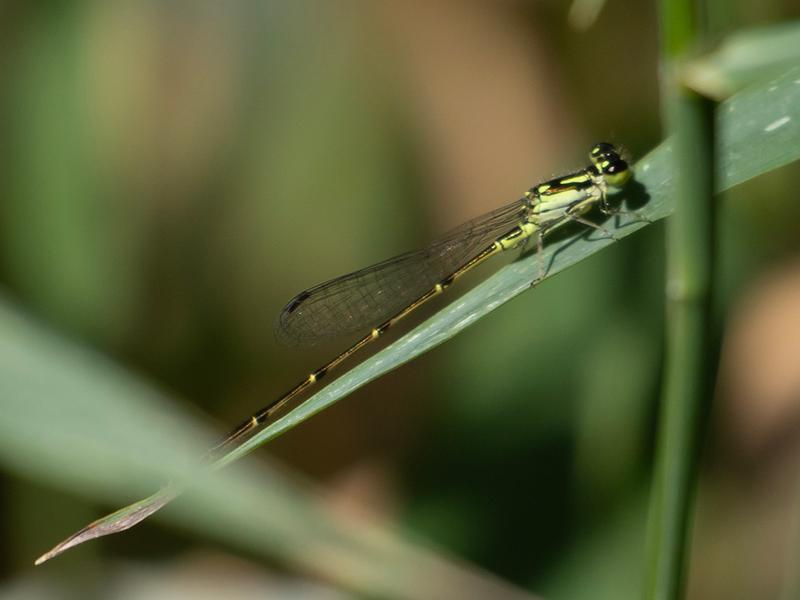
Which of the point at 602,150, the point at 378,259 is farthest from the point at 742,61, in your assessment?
the point at 378,259

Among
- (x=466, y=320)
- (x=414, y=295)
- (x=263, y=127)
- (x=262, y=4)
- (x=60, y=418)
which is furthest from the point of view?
(x=263, y=127)

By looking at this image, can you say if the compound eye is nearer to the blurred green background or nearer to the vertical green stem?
the blurred green background

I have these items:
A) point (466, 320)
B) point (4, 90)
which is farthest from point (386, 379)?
point (466, 320)

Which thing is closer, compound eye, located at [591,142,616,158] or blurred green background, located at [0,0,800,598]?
compound eye, located at [591,142,616,158]

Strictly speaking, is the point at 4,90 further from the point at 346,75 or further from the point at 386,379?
the point at 386,379

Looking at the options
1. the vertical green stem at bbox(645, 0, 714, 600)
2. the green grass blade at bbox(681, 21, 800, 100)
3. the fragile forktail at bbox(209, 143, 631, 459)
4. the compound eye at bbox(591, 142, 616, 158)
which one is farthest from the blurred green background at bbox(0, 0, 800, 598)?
the green grass blade at bbox(681, 21, 800, 100)

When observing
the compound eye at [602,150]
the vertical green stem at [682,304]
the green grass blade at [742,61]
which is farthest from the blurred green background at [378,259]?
the green grass blade at [742,61]
